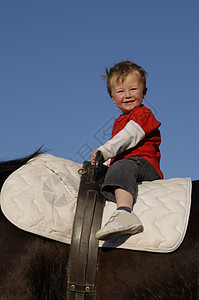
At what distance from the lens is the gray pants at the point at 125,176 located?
2.08 meters

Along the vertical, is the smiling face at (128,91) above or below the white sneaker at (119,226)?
above

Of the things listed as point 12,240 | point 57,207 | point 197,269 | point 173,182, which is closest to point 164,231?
point 197,269

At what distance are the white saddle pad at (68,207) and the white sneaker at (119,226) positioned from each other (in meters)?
0.10

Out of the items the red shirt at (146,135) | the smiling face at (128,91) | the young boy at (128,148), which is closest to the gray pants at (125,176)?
the young boy at (128,148)

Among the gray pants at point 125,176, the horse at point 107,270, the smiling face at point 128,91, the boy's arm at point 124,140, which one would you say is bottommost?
the horse at point 107,270

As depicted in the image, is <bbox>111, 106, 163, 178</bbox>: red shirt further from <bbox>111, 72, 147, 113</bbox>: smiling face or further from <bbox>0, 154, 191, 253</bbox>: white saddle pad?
<bbox>0, 154, 191, 253</bbox>: white saddle pad

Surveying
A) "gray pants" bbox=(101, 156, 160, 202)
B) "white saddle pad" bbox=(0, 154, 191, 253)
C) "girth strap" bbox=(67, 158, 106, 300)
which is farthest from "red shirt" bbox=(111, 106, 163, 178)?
"girth strap" bbox=(67, 158, 106, 300)

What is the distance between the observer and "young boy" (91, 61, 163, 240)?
1.88 metres

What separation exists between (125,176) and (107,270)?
62 cm

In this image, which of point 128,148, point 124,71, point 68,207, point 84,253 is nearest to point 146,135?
point 128,148

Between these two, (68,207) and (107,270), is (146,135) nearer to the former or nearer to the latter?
(68,207)

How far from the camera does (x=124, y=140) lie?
2264 millimetres

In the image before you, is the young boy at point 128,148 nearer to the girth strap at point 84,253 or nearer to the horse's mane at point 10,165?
the girth strap at point 84,253

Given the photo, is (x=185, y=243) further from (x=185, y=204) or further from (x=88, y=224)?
(x=88, y=224)
